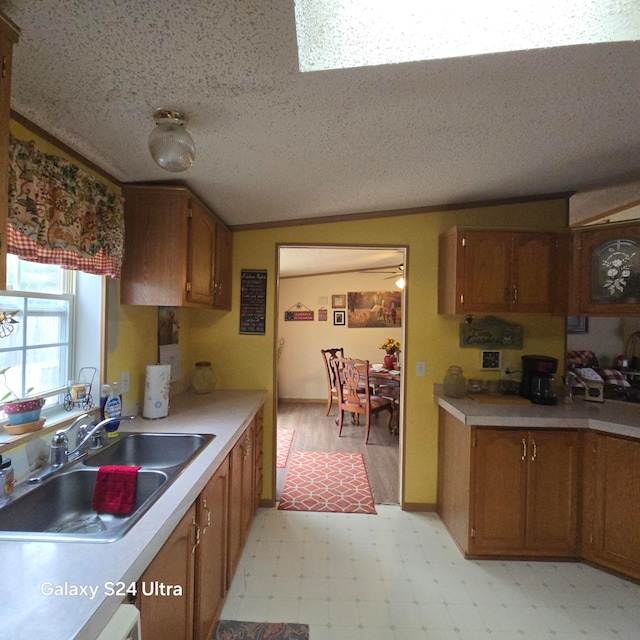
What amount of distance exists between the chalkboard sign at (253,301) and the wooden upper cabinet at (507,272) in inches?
55.4

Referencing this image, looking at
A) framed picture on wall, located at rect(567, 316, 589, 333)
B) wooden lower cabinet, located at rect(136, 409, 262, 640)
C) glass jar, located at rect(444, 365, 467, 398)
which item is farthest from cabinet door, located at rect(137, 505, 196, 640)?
framed picture on wall, located at rect(567, 316, 589, 333)

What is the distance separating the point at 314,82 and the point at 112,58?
0.56 meters

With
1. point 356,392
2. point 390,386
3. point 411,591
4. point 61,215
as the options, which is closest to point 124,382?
point 61,215

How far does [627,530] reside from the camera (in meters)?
1.86

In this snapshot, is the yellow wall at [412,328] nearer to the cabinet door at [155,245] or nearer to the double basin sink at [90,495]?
the cabinet door at [155,245]

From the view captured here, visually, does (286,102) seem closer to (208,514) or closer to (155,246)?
(155,246)

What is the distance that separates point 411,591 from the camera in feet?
5.76

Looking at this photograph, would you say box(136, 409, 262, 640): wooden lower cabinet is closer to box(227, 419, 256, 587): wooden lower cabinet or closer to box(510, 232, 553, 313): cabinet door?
box(227, 419, 256, 587): wooden lower cabinet

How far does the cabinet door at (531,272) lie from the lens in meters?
2.19

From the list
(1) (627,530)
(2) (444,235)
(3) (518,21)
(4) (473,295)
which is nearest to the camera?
(3) (518,21)

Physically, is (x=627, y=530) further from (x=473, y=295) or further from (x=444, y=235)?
(x=444, y=235)

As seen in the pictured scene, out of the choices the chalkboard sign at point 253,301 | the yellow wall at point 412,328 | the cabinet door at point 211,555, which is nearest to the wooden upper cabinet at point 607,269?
the yellow wall at point 412,328

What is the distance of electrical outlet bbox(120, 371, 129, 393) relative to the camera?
1739 mm

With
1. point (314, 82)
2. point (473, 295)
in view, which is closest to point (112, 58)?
point (314, 82)
